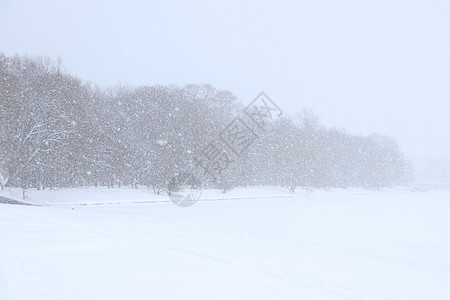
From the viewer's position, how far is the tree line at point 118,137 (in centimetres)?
3600

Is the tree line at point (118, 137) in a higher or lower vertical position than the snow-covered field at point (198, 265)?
higher

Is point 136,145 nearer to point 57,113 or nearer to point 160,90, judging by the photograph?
point 160,90

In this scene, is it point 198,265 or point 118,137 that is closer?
point 198,265

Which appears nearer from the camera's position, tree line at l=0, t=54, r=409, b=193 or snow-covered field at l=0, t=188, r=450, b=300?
snow-covered field at l=0, t=188, r=450, b=300

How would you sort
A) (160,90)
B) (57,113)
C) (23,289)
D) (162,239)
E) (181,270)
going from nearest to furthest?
(23,289), (181,270), (162,239), (57,113), (160,90)

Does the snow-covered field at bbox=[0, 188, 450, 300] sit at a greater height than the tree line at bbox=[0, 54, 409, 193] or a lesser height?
lesser

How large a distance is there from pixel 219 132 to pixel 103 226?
33982mm

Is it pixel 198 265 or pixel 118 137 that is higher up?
pixel 118 137

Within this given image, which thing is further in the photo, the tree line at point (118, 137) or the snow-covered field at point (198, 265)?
the tree line at point (118, 137)

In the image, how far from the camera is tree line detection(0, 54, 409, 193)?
36.0 meters

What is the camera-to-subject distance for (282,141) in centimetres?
7288

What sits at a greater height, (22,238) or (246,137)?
(246,137)

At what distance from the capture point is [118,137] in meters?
49.8

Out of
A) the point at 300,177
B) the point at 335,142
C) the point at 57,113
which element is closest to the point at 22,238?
the point at 57,113
